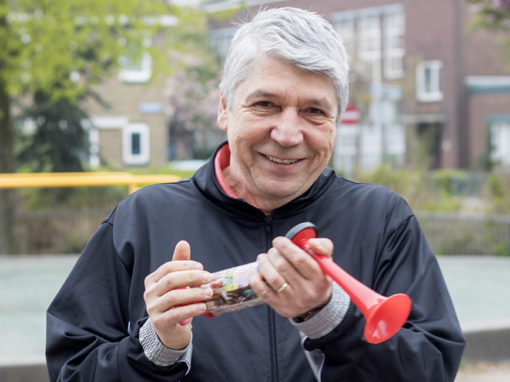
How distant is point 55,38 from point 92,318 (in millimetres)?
10434

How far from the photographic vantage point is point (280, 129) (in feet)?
6.31

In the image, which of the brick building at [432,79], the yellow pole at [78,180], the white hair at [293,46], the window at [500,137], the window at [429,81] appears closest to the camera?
the white hair at [293,46]

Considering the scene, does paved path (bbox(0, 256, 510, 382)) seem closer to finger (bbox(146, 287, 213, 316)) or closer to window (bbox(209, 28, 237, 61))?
finger (bbox(146, 287, 213, 316))

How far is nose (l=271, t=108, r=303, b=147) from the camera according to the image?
192 cm

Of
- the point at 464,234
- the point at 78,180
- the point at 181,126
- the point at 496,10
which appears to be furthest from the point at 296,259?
the point at 181,126

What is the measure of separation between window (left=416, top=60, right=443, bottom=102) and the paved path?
83.9 ft

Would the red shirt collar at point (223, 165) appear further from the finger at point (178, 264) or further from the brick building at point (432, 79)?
the brick building at point (432, 79)

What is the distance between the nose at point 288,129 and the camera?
1.92 metres

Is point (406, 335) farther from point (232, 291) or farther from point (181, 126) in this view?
point (181, 126)

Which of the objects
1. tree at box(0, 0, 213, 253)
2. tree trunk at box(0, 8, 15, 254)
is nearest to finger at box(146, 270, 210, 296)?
tree at box(0, 0, 213, 253)

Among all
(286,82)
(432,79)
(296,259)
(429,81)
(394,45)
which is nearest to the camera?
(296,259)

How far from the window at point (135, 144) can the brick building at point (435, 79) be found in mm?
9168

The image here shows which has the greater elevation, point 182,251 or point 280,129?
point 280,129

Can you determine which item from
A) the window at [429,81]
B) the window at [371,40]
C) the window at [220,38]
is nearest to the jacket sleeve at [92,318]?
the window at [429,81]
